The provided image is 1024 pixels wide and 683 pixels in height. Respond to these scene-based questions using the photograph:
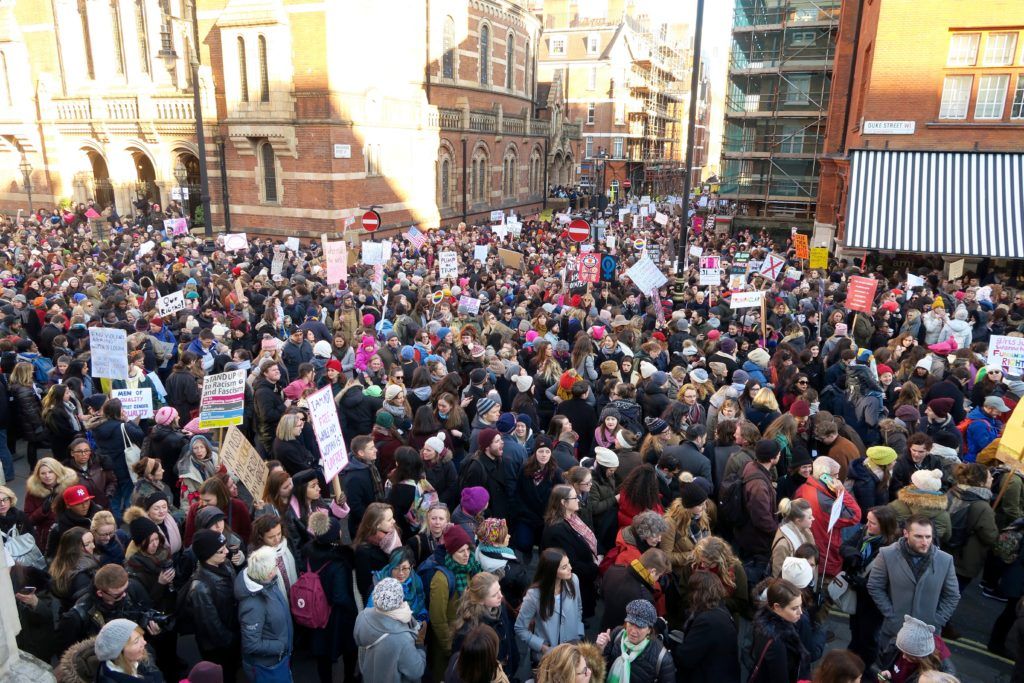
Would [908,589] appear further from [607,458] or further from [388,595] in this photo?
[388,595]

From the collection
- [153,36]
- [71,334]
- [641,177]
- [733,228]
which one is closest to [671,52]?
[641,177]

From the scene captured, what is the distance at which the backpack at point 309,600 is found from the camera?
4645 mm

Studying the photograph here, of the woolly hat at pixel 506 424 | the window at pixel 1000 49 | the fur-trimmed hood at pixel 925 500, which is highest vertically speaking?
the window at pixel 1000 49

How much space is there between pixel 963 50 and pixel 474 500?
800 inches

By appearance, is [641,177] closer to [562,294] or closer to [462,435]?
[562,294]

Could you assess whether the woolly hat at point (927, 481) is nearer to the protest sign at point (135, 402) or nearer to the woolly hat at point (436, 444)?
the woolly hat at point (436, 444)

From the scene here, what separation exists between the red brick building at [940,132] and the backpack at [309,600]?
1681cm

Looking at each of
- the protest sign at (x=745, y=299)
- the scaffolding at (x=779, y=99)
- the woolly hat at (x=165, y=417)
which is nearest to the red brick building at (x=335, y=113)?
the scaffolding at (x=779, y=99)

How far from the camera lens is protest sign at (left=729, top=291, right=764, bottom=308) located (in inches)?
431

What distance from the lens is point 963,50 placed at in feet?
59.1

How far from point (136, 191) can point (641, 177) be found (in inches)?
1960

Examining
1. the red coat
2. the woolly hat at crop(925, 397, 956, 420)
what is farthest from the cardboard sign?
the red coat

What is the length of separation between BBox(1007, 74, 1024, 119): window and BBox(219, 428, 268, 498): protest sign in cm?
2122

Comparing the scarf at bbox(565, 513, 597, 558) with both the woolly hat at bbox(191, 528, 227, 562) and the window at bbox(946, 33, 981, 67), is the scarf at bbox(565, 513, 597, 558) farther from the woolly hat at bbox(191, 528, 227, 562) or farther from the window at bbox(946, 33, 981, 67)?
the window at bbox(946, 33, 981, 67)
